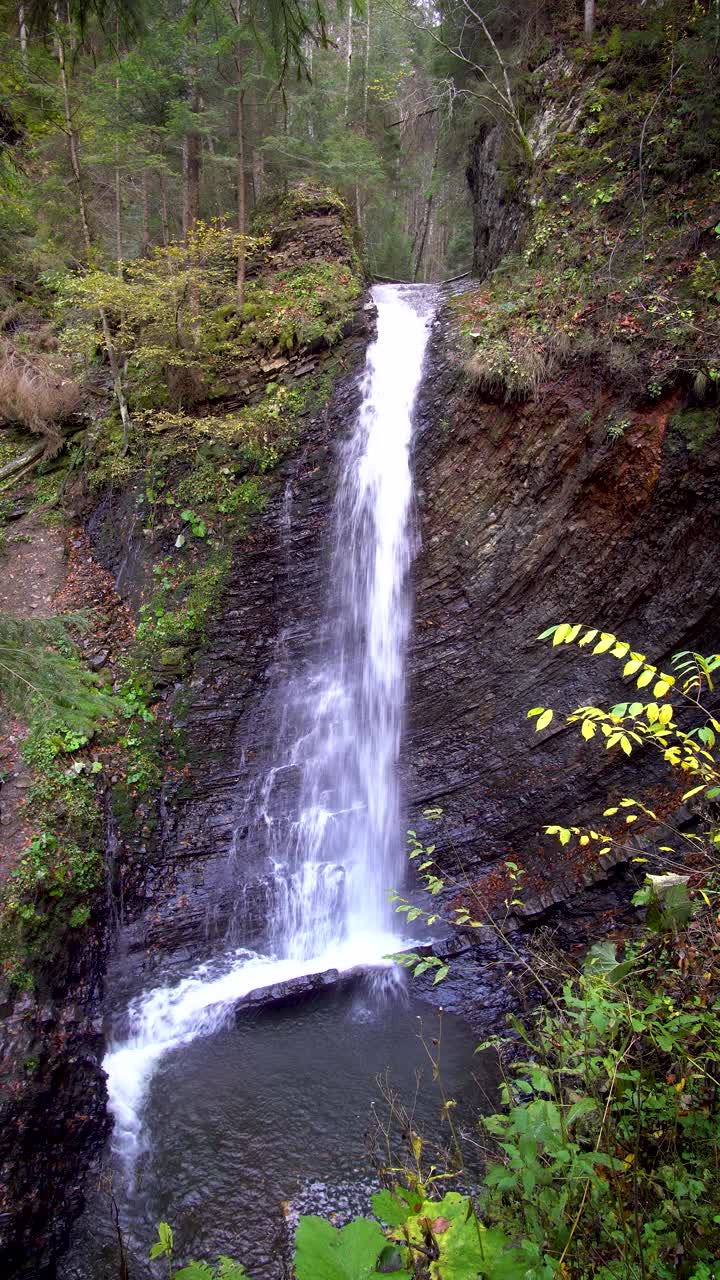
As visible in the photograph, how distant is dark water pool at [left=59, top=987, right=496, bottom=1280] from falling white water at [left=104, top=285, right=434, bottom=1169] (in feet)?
1.72

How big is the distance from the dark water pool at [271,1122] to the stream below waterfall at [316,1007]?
0.04ft

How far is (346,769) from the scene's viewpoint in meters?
8.12

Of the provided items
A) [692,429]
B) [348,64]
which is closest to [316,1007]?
[692,429]

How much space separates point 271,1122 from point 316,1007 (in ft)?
4.18

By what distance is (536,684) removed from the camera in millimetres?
7316

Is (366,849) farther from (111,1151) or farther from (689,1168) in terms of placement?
(689,1168)

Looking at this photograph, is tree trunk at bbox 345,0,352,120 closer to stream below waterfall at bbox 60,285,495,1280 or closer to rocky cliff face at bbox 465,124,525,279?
rocky cliff face at bbox 465,124,525,279

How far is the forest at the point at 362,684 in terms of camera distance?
147 inches

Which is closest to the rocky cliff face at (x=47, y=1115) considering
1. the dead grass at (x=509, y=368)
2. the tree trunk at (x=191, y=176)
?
the dead grass at (x=509, y=368)

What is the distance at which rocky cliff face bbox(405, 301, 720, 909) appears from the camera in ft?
21.9

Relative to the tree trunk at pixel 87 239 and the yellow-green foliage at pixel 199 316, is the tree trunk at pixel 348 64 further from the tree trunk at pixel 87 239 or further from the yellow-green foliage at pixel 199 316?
the yellow-green foliage at pixel 199 316

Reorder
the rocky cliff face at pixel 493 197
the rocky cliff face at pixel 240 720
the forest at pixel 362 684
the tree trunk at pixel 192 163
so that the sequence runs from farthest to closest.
A: the tree trunk at pixel 192 163 < the rocky cliff face at pixel 493 197 < the rocky cliff face at pixel 240 720 < the forest at pixel 362 684

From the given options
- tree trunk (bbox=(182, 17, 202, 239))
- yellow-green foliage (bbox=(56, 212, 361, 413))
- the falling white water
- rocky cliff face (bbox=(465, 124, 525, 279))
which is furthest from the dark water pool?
tree trunk (bbox=(182, 17, 202, 239))

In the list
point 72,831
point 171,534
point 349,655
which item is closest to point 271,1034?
point 72,831
